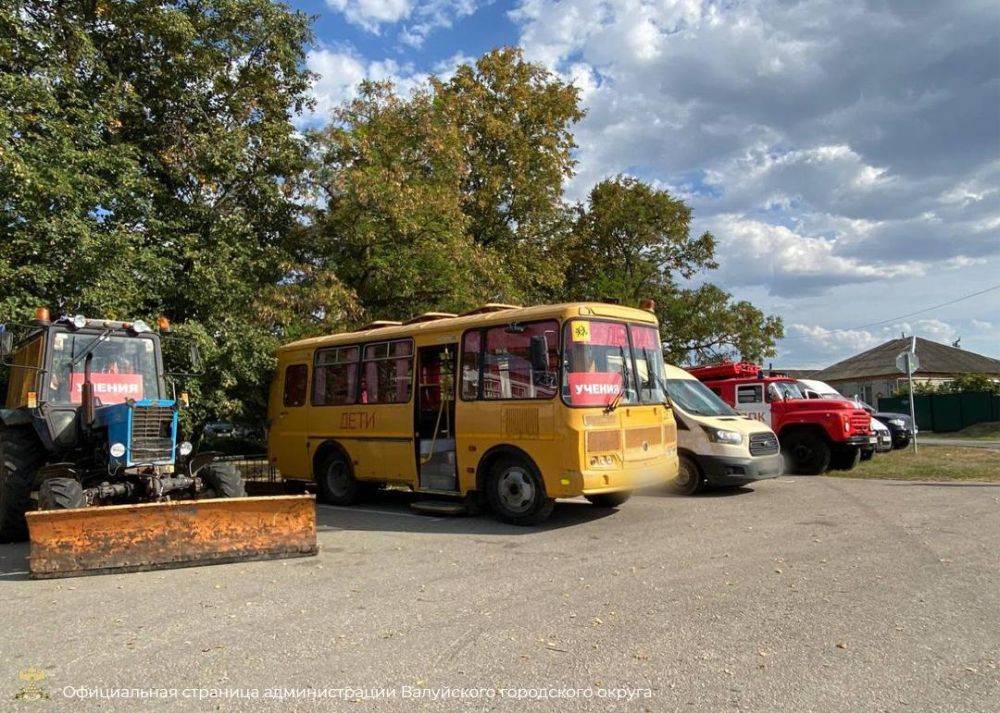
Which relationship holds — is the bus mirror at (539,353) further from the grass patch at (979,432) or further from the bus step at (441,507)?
the grass patch at (979,432)

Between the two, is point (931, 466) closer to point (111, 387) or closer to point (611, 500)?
point (611, 500)

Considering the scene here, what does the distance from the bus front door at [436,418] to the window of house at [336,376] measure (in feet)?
5.31

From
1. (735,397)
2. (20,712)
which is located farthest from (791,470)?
(20,712)

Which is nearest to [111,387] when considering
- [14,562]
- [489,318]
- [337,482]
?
[14,562]

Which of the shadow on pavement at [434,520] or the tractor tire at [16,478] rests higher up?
the tractor tire at [16,478]

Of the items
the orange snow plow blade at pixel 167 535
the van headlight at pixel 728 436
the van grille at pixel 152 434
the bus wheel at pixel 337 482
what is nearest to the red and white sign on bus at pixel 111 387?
the van grille at pixel 152 434

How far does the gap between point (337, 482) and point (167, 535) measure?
203 inches

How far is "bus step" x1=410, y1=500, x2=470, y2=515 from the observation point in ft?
34.7

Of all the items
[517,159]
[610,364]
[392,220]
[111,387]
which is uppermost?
[517,159]

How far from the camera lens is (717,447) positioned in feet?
39.7

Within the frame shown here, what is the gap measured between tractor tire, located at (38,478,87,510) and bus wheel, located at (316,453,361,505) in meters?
4.77

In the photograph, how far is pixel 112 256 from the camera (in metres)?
12.2

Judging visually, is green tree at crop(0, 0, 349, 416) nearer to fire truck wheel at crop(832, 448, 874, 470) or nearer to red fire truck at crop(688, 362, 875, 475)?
red fire truck at crop(688, 362, 875, 475)

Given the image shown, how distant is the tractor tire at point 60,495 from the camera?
776 centimetres
